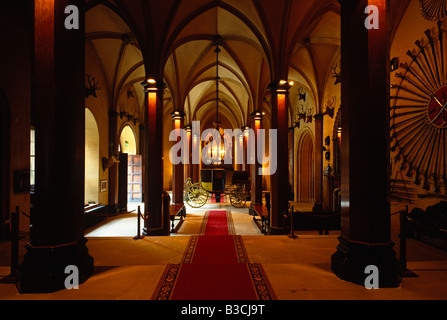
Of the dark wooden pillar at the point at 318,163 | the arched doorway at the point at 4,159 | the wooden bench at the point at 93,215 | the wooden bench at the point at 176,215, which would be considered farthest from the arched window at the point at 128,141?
the dark wooden pillar at the point at 318,163

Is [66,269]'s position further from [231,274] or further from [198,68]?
[198,68]

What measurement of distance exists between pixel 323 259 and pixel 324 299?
4.20 ft

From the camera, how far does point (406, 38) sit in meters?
5.85

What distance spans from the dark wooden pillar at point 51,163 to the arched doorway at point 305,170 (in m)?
12.5

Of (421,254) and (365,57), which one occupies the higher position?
(365,57)

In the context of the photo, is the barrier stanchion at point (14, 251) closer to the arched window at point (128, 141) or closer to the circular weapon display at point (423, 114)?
the circular weapon display at point (423, 114)

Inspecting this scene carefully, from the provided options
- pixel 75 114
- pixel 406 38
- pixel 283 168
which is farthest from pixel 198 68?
pixel 75 114

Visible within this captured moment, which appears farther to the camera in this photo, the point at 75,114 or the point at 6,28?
the point at 6,28

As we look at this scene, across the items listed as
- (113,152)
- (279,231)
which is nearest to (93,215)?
(113,152)

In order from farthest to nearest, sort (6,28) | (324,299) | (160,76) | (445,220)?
(160,76) < (6,28) < (445,220) < (324,299)

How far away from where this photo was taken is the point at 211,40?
28.8 ft

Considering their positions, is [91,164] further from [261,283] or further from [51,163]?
[261,283]

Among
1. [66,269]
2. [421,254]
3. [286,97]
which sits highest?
[286,97]

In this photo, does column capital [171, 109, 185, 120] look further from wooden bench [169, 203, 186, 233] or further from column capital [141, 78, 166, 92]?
column capital [141, 78, 166, 92]
